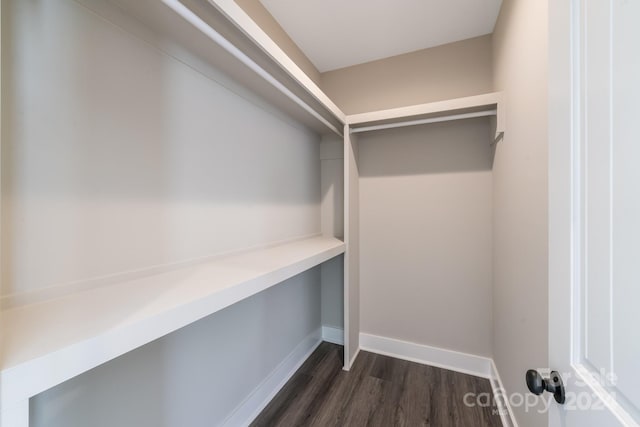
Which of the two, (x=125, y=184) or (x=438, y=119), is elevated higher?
(x=438, y=119)

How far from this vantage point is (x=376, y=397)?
1.72 metres

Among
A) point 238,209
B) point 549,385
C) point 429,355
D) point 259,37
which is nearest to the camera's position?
point 549,385

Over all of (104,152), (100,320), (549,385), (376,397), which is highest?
(104,152)

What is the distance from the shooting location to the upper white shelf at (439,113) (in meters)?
1.56

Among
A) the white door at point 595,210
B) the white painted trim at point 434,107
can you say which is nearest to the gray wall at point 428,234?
the white painted trim at point 434,107

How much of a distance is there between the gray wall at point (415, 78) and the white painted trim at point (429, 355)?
2.10 m

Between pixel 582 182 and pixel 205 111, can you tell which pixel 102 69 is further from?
pixel 582 182

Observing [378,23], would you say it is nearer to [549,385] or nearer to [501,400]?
[549,385]

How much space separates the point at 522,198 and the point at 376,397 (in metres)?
1.58

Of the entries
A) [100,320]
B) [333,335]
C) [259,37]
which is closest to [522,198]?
[259,37]

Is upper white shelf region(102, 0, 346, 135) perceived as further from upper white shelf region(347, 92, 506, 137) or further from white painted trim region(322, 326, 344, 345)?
white painted trim region(322, 326, 344, 345)

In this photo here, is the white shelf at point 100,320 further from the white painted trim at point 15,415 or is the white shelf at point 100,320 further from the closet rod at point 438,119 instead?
the closet rod at point 438,119

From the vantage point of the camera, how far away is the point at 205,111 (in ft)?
4.03

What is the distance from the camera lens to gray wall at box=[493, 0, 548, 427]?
1.02 metres
